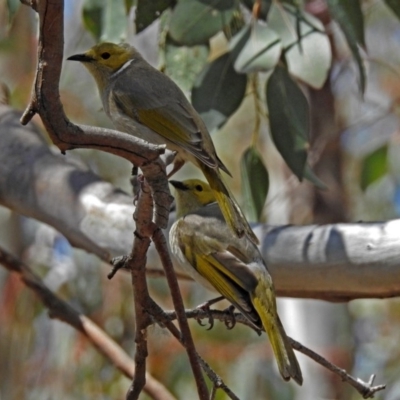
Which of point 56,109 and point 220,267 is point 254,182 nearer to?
point 220,267

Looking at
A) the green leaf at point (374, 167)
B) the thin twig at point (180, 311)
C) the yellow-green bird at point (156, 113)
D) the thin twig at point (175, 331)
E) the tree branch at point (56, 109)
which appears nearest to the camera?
the tree branch at point (56, 109)

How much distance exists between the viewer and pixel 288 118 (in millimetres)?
2605

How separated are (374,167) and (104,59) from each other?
1.49 metres

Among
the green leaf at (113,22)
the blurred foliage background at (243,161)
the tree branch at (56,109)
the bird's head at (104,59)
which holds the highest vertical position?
the tree branch at (56,109)

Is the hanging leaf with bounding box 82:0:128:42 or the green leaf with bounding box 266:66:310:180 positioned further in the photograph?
the hanging leaf with bounding box 82:0:128:42

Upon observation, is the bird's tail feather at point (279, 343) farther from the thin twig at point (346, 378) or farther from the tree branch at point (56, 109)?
the tree branch at point (56, 109)

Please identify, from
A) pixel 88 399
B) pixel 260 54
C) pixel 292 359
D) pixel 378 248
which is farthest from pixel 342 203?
→ pixel 292 359

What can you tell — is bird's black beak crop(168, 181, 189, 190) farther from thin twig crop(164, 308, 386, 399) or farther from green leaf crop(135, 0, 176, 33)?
thin twig crop(164, 308, 386, 399)

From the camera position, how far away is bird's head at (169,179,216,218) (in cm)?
256

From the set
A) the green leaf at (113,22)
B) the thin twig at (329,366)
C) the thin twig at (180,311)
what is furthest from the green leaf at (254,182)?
the thin twig at (180,311)

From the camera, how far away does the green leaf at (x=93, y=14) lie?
279 centimetres

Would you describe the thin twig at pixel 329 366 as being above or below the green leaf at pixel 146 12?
below

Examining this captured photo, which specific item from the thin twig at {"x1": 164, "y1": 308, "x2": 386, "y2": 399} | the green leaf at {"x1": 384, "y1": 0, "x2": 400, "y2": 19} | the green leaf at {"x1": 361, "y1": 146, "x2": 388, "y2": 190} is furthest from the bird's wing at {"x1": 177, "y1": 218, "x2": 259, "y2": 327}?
the green leaf at {"x1": 361, "y1": 146, "x2": 388, "y2": 190}

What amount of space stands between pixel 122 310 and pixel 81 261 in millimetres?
337
